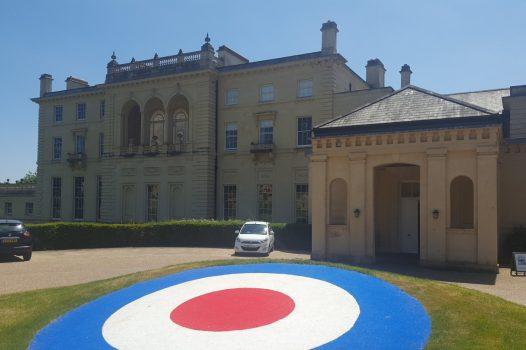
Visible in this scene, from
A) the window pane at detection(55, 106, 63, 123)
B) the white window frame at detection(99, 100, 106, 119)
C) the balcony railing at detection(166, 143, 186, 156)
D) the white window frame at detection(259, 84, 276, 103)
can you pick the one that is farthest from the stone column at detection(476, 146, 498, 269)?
the window pane at detection(55, 106, 63, 123)

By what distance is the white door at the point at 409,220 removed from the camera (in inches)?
853

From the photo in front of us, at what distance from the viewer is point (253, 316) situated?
27.0 ft

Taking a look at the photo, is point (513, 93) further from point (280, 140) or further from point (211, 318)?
point (211, 318)

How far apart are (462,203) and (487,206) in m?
3.24

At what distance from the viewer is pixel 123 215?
4291 cm

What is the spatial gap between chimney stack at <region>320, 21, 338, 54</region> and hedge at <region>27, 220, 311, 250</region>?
14.3m

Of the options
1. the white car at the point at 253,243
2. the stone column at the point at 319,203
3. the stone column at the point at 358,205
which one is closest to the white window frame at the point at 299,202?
the white car at the point at 253,243

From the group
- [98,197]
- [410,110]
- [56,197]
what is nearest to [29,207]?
[56,197]

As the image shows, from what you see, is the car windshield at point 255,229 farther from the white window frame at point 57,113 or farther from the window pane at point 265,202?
the white window frame at point 57,113

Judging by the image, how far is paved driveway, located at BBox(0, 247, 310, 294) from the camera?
51.8ft

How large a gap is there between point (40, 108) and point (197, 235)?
31.4 meters

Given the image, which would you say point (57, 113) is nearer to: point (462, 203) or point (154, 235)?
point (154, 235)

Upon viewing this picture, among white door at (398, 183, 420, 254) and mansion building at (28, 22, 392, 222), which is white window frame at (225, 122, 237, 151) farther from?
white door at (398, 183, 420, 254)

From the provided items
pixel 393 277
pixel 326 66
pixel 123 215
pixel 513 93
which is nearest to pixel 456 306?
pixel 393 277
